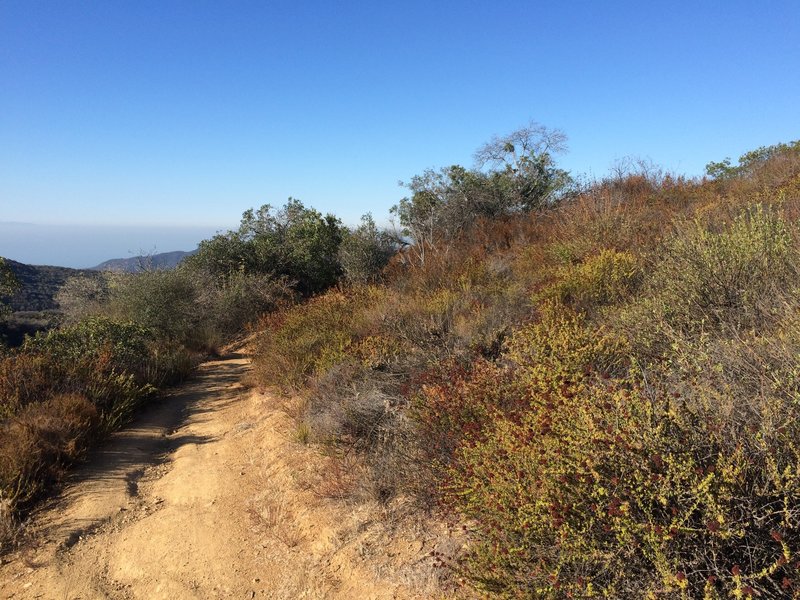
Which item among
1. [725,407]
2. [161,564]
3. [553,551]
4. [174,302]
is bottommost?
[161,564]

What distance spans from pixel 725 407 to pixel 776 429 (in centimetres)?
24

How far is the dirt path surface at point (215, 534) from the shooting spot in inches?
129

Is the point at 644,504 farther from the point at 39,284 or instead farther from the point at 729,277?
the point at 39,284

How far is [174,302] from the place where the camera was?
11.2m

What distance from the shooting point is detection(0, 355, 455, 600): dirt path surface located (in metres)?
3.29

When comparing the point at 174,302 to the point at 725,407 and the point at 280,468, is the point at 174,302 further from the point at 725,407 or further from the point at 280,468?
the point at 725,407

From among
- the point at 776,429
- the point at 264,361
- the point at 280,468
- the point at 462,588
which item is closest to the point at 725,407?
the point at 776,429

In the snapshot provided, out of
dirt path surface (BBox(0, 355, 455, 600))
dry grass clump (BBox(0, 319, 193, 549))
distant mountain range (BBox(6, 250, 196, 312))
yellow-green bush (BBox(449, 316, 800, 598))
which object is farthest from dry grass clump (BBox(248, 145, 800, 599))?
distant mountain range (BBox(6, 250, 196, 312))

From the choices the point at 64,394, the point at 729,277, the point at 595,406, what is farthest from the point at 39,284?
the point at 729,277

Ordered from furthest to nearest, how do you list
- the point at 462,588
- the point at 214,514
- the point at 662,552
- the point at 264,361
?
the point at 264,361 < the point at 214,514 < the point at 462,588 < the point at 662,552

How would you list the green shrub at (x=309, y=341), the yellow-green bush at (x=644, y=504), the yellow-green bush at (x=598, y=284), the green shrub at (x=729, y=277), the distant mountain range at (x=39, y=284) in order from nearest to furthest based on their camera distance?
the yellow-green bush at (x=644, y=504) < the green shrub at (x=729, y=277) < the yellow-green bush at (x=598, y=284) < the green shrub at (x=309, y=341) < the distant mountain range at (x=39, y=284)

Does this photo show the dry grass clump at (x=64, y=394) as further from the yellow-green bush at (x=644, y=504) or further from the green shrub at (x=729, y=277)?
the green shrub at (x=729, y=277)

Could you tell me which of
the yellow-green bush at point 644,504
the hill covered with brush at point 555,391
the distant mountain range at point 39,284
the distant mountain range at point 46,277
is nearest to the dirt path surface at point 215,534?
the hill covered with brush at point 555,391

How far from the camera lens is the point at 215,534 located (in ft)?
13.0
